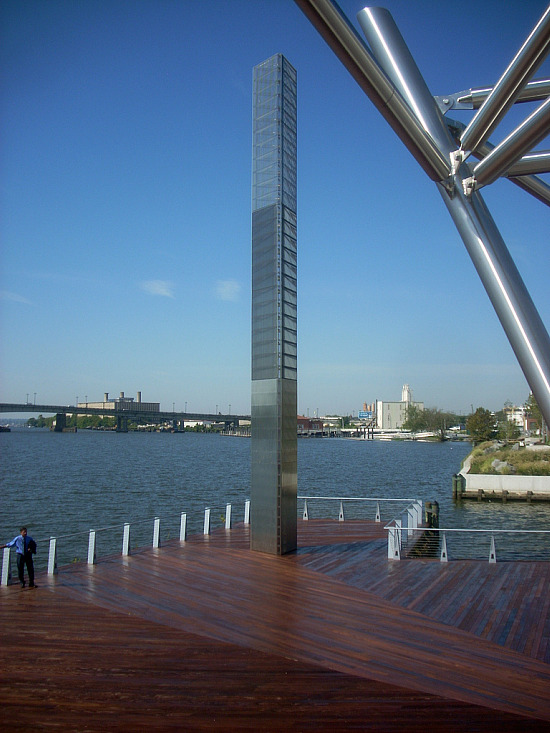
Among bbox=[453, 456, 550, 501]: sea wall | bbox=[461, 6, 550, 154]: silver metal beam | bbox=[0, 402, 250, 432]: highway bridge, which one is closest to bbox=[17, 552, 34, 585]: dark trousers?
bbox=[461, 6, 550, 154]: silver metal beam

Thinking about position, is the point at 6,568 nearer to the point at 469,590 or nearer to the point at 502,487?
the point at 469,590

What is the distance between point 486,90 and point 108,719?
9134mm

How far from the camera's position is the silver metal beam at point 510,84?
509 centimetres

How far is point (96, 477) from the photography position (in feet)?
188

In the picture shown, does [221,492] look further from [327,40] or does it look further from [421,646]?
[327,40]

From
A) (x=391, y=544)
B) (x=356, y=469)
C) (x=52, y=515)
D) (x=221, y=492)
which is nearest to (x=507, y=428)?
(x=356, y=469)

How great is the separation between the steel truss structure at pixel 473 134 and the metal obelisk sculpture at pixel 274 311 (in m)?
9.00

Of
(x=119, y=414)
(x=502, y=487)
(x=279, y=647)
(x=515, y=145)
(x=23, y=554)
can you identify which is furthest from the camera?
(x=119, y=414)

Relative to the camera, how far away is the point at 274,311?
16.2 metres

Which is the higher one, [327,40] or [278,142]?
[278,142]

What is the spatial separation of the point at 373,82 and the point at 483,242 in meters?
2.01

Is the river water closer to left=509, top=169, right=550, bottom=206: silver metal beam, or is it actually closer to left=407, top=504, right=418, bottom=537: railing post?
left=407, top=504, right=418, bottom=537: railing post

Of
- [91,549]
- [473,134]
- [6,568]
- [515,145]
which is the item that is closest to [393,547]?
[91,549]

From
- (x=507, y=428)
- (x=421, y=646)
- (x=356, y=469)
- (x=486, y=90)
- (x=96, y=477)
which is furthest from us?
(x=507, y=428)
